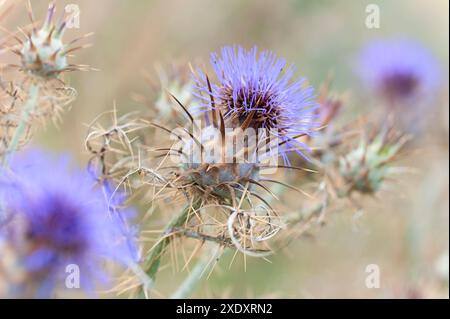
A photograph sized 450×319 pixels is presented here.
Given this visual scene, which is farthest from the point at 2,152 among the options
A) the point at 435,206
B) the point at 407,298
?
the point at 435,206

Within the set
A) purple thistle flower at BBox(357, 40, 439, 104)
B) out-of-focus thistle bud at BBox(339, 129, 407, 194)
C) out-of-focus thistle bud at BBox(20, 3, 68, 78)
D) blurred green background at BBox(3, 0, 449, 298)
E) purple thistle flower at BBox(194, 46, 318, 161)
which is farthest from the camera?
purple thistle flower at BBox(357, 40, 439, 104)

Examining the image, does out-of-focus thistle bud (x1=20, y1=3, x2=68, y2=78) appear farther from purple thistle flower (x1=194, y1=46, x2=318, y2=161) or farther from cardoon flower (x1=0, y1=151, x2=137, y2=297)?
purple thistle flower (x1=194, y1=46, x2=318, y2=161)

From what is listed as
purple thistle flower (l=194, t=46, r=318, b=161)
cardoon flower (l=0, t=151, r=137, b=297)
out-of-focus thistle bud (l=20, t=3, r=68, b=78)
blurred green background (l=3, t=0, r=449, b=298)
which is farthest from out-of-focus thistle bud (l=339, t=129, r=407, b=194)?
out-of-focus thistle bud (l=20, t=3, r=68, b=78)

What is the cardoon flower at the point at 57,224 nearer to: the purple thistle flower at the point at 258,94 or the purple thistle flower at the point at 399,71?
the purple thistle flower at the point at 258,94

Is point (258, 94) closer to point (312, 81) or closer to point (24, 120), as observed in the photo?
point (24, 120)

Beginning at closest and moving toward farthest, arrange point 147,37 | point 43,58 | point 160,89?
1. point 43,58
2. point 160,89
3. point 147,37

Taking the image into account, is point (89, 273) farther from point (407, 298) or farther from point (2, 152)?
point (407, 298)
